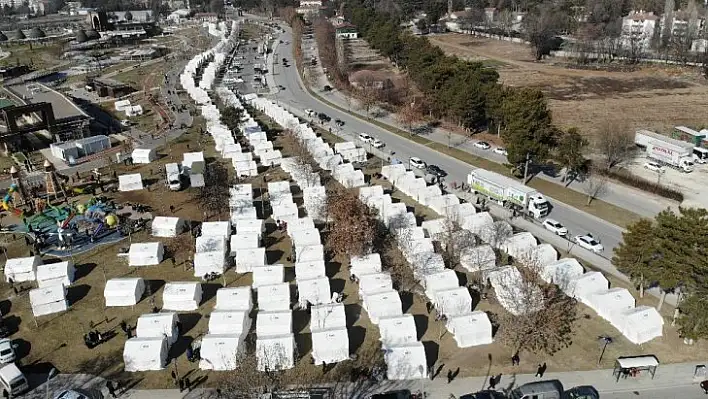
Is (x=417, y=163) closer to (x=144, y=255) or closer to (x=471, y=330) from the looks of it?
(x=471, y=330)

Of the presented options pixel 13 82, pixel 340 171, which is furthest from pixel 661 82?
pixel 13 82

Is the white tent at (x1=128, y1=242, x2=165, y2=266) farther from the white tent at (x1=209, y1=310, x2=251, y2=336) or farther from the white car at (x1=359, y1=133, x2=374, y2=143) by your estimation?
the white car at (x1=359, y1=133, x2=374, y2=143)

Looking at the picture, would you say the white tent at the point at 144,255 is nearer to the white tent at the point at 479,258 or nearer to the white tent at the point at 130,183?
the white tent at the point at 130,183

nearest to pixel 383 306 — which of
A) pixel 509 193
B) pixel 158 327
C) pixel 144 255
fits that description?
pixel 158 327

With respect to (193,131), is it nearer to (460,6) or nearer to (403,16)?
(403,16)

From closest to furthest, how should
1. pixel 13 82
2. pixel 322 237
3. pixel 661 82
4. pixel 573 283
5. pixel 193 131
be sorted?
1. pixel 573 283
2. pixel 322 237
3. pixel 193 131
4. pixel 661 82
5. pixel 13 82

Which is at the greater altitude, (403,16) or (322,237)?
(403,16)

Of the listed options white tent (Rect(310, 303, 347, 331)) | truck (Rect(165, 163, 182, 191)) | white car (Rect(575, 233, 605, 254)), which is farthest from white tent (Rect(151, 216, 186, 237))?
white car (Rect(575, 233, 605, 254))
